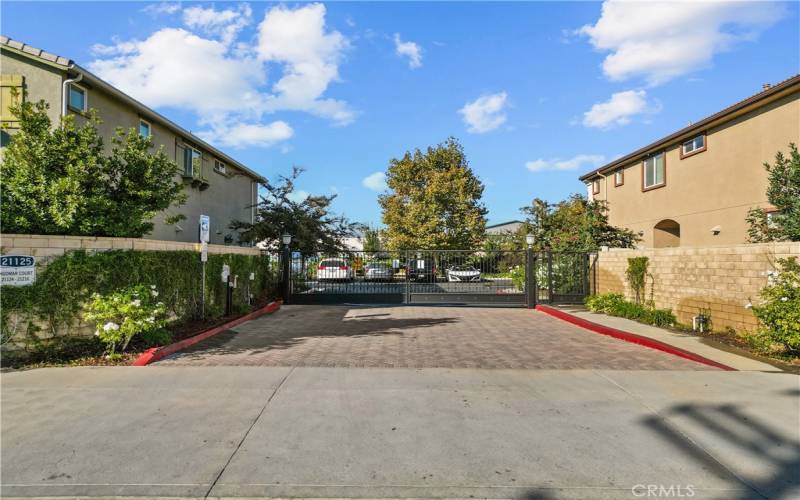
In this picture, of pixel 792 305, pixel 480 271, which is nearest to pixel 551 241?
pixel 480 271

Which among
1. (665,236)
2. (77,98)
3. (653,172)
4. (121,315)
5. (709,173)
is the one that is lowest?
(121,315)

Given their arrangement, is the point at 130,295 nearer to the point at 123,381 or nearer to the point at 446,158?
the point at 123,381

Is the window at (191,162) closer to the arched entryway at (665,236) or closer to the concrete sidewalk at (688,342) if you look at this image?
the concrete sidewalk at (688,342)

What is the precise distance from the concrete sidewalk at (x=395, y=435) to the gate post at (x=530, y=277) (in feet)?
30.0

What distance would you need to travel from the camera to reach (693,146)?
52.1 ft

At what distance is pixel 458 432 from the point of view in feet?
13.6

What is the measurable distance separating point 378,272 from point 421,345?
886 cm

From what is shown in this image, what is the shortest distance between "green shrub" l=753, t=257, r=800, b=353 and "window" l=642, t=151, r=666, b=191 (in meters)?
11.3

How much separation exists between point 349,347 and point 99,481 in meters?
4.94

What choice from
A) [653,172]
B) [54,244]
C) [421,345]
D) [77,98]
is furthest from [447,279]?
[77,98]

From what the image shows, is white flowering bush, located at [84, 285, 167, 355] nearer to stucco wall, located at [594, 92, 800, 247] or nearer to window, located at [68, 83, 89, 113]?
window, located at [68, 83, 89, 113]

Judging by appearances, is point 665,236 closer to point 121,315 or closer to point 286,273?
point 286,273

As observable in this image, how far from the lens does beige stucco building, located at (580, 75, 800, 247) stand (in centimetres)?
1247

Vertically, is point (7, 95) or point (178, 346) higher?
point (7, 95)
